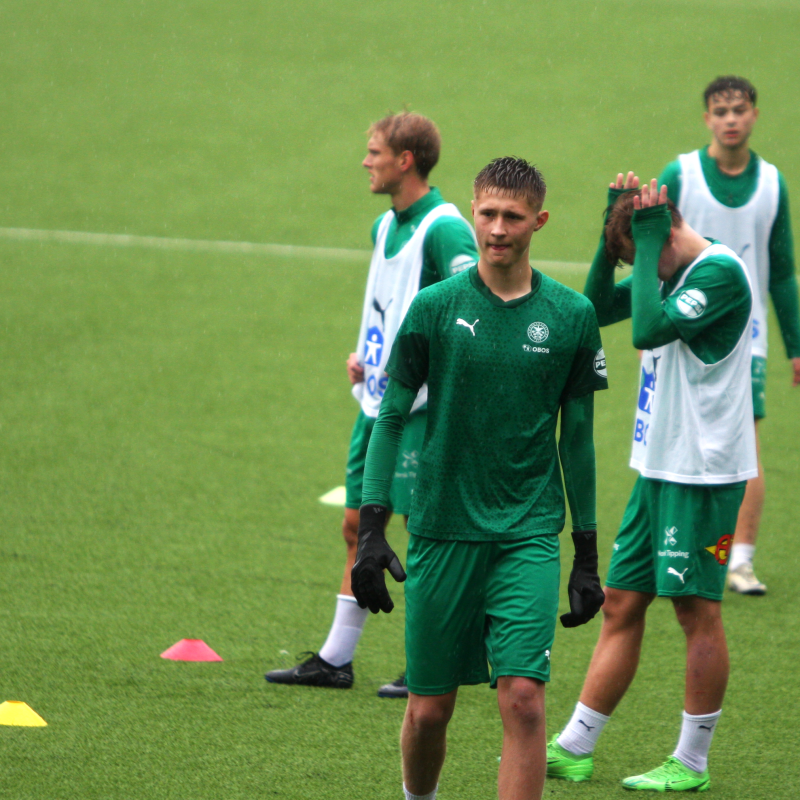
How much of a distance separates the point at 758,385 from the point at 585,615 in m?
2.86

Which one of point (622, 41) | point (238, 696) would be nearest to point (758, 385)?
point (238, 696)

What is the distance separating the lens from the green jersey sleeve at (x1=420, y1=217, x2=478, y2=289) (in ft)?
15.4

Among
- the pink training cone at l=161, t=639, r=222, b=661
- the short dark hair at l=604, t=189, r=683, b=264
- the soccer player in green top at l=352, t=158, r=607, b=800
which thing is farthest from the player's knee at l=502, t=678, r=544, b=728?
the pink training cone at l=161, t=639, r=222, b=661

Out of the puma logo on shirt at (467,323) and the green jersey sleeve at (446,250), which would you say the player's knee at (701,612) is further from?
the green jersey sleeve at (446,250)

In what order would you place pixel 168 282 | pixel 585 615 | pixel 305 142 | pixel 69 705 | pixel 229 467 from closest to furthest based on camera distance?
pixel 585 615
pixel 69 705
pixel 229 467
pixel 168 282
pixel 305 142

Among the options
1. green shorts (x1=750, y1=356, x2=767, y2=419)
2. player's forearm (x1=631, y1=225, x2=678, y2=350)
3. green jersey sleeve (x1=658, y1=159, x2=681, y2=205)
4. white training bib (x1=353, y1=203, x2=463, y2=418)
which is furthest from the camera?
green jersey sleeve (x1=658, y1=159, x2=681, y2=205)

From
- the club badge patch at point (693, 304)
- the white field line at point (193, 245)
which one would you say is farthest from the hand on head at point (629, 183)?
the white field line at point (193, 245)

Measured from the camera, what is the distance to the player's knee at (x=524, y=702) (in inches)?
126

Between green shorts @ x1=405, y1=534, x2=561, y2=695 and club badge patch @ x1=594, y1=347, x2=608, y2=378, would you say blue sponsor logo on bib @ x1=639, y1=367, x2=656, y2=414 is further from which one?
green shorts @ x1=405, y1=534, x2=561, y2=695

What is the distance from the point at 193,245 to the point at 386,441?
1064 centimetres

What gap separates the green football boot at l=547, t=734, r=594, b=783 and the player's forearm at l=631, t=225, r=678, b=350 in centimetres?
140

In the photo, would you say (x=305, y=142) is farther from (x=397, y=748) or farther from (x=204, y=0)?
(x=397, y=748)

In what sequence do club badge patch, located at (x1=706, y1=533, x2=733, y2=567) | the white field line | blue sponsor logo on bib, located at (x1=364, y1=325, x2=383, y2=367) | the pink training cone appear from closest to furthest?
1. club badge patch, located at (x1=706, y1=533, x2=733, y2=567)
2. blue sponsor logo on bib, located at (x1=364, y1=325, x2=383, y2=367)
3. the pink training cone
4. the white field line

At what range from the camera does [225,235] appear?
14.0 m
